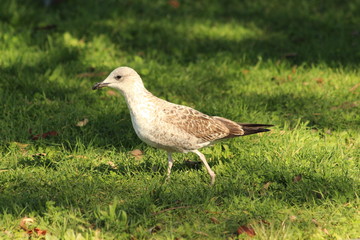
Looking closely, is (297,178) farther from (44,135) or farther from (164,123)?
(44,135)

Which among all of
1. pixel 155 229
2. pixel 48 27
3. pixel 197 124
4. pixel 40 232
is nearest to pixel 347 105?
pixel 197 124

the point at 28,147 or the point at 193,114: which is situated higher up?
the point at 193,114

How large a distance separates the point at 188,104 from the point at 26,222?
356 cm

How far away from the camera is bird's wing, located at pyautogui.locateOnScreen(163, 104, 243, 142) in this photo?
5871 mm

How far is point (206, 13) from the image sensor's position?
11594mm

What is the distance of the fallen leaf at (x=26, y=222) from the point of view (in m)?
4.95

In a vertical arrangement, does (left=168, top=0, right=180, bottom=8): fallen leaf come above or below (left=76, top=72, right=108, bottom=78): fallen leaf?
above

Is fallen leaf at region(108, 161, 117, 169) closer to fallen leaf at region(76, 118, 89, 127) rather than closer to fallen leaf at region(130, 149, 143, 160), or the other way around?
fallen leaf at region(130, 149, 143, 160)

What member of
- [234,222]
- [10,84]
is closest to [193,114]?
[234,222]

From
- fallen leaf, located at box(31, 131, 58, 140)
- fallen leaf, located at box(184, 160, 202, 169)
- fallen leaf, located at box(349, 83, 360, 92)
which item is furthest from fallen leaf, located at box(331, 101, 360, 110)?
fallen leaf, located at box(31, 131, 58, 140)

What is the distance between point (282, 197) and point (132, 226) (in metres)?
1.55

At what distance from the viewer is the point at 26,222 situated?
16.4ft

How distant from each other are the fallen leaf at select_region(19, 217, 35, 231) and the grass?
6 centimetres

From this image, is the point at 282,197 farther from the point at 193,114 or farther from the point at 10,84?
the point at 10,84
